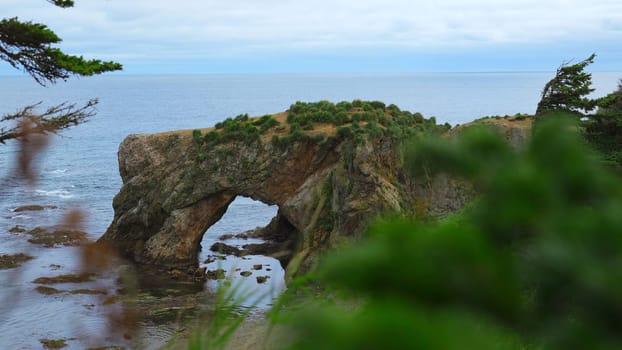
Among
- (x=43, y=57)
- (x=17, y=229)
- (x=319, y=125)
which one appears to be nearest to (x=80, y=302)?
(x=319, y=125)

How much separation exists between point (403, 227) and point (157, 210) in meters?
38.5

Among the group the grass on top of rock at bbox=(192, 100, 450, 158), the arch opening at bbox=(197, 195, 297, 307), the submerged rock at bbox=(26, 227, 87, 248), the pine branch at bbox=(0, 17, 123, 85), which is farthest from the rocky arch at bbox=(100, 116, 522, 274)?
the submerged rock at bbox=(26, 227, 87, 248)

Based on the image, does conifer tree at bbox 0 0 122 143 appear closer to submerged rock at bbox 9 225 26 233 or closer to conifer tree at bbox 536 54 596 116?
conifer tree at bbox 536 54 596 116

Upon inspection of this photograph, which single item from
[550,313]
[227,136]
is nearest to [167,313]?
[227,136]

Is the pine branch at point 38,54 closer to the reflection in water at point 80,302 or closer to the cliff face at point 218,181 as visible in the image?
the reflection in water at point 80,302

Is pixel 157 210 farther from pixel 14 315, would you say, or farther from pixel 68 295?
pixel 14 315

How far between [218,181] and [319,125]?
6.08 meters

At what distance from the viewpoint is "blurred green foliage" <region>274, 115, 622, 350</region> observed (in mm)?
1048

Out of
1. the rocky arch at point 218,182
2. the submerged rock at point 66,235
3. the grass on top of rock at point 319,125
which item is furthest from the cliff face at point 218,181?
the submerged rock at point 66,235

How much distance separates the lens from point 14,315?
96.1ft

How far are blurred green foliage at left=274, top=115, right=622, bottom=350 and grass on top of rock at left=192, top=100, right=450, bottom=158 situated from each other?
32.6 metres

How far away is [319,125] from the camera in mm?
37750

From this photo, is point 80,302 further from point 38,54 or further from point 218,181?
point 38,54

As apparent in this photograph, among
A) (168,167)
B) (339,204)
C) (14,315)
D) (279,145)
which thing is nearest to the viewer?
(14,315)
